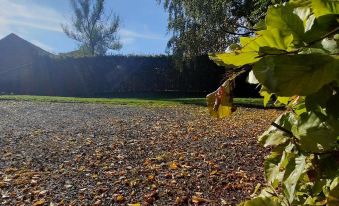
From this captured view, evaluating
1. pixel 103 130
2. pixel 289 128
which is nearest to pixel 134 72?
pixel 103 130

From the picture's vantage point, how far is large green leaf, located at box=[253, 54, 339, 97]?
48 centimetres

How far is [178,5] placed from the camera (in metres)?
19.9

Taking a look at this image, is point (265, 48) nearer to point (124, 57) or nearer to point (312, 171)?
point (312, 171)

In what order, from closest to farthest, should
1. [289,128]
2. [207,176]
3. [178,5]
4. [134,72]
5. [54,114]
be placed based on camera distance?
[289,128] → [207,176] → [54,114] → [178,5] → [134,72]

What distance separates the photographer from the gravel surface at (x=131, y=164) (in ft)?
13.3

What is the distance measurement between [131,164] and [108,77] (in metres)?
21.8

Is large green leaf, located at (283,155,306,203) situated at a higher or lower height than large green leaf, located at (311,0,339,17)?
lower

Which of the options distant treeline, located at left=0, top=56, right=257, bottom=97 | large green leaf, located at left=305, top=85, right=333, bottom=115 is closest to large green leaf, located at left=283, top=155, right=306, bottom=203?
large green leaf, located at left=305, top=85, right=333, bottom=115

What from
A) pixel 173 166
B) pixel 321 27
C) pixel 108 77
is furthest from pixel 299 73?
pixel 108 77

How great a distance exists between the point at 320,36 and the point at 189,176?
4.11 m

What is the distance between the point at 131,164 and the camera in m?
5.34

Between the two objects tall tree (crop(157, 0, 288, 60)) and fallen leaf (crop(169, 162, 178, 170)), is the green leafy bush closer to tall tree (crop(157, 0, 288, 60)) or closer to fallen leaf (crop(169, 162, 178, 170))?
fallen leaf (crop(169, 162, 178, 170))

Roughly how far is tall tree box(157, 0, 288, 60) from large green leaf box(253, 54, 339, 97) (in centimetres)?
1599

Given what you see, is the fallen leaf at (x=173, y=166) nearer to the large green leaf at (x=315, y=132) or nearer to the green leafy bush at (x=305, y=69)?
the green leafy bush at (x=305, y=69)
